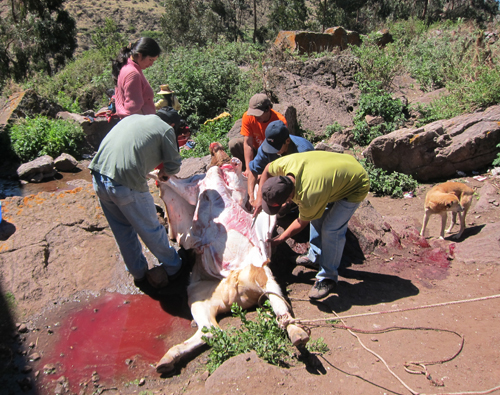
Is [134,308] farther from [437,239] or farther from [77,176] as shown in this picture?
[77,176]

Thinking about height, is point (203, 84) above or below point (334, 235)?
above

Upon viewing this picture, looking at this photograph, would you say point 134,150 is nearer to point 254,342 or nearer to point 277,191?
point 277,191

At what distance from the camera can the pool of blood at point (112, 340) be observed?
2.81 meters

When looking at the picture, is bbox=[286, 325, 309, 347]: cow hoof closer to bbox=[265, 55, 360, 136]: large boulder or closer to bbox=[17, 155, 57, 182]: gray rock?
bbox=[265, 55, 360, 136]: large boulder

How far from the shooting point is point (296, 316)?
10.6 feet

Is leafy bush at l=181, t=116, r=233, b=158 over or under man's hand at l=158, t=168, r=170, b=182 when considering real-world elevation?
under

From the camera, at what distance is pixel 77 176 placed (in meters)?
7.41

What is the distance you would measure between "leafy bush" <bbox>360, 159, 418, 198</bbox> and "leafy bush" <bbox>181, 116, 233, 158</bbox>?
2738 millimetres

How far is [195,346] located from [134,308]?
3.03 ft

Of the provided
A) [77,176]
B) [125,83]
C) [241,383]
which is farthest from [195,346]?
[77,176]

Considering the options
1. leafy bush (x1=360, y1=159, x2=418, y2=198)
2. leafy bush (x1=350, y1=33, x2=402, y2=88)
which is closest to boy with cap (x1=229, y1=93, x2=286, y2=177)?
leafy bush (x1=360, y1=159, x2=418, y2=198)

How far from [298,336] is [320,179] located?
122 centimetres

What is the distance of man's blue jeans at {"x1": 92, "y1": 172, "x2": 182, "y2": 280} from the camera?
10.3 ft

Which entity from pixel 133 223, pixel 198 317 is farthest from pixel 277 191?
pixel 133 223
